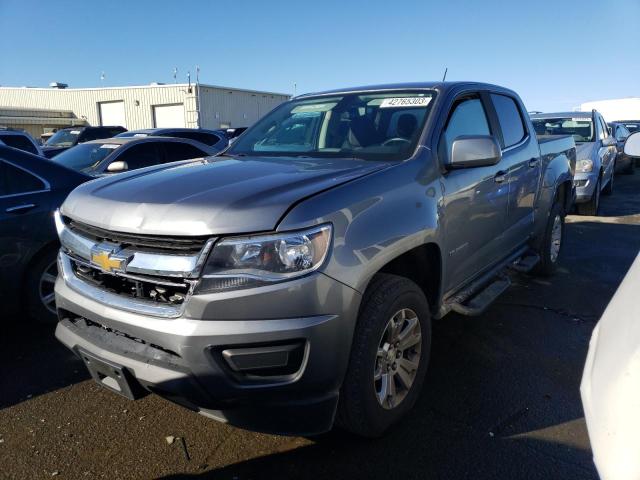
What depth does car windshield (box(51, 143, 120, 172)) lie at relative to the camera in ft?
23.5

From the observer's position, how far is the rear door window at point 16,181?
3.94 m

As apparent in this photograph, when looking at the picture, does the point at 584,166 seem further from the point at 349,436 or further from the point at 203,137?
the point at 203,137

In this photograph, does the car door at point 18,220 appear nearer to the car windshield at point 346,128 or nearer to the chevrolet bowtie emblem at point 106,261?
the car windshield at point 346,128

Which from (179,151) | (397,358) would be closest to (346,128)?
(397,358)

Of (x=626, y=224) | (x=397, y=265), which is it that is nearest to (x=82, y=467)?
(x=397, y=265)

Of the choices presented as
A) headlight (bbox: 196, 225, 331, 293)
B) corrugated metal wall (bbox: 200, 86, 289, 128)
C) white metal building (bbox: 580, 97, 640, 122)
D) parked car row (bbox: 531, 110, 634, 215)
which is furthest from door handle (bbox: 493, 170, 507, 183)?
white metal building (bbox: 580, 97, 640, 122)

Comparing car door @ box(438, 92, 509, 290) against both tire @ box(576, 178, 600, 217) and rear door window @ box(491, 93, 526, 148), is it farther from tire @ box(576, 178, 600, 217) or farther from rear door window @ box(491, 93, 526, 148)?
tire @ box(576, 178, 600, 217)

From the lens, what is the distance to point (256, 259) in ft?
6.77

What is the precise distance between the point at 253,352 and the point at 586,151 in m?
8.61

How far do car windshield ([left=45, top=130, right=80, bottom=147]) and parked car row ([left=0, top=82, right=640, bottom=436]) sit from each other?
544 inches

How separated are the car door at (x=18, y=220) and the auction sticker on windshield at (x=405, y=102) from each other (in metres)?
2.74

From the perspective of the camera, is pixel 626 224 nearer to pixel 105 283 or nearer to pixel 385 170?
pixel 385 170

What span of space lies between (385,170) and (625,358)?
1.46m

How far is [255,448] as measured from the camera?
265 cm
